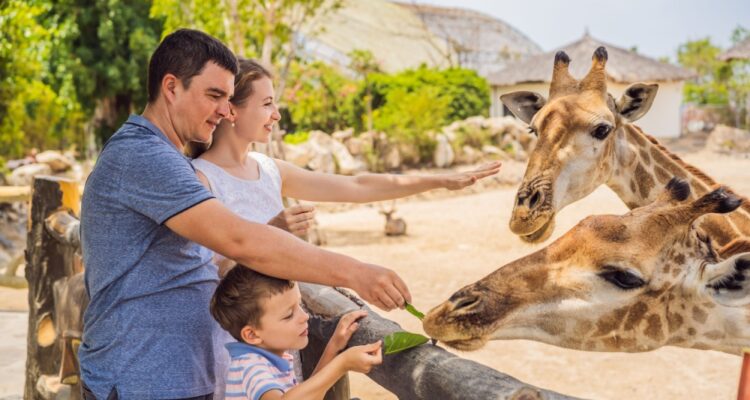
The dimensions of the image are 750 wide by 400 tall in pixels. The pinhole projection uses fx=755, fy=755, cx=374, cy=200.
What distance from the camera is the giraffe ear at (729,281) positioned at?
91.4 inches

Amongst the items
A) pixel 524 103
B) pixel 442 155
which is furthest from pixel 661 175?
pixel 442 155

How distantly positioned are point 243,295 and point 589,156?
2.66 meters

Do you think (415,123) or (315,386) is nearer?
(315,386)

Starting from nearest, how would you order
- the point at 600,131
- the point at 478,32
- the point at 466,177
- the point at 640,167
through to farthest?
the point at 466,177
the point at 600,131
the point at 640,167
the point at 478,32

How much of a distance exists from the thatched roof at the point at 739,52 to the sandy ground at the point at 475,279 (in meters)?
8.06

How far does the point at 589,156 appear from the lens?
13.9ft

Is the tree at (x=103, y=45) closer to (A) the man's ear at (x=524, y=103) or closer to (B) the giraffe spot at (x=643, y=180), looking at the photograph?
(A) the man's ear at (x=524, y=103)

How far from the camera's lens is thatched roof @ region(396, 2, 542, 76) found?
4131cm

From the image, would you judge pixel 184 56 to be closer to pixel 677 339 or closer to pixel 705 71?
pixel 677 339

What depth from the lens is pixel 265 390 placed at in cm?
212

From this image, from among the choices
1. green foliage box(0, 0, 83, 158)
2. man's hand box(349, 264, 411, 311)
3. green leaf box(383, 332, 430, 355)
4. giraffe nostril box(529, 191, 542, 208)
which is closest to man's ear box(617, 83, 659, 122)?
giraffe nostril box(529, 191, 542, 208)

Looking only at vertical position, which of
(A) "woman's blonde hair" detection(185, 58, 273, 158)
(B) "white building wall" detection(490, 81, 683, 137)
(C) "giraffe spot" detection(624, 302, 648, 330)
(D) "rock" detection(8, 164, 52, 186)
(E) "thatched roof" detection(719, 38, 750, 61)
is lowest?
(B) "white building wall" detection(490, 81, 683, 137)

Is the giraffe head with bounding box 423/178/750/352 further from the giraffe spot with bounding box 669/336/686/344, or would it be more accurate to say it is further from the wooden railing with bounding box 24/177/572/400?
the wooden railing with bounding box 24/177/572/400

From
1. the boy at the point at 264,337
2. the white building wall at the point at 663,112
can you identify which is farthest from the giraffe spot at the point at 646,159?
the white building wall at the point at 663,112
